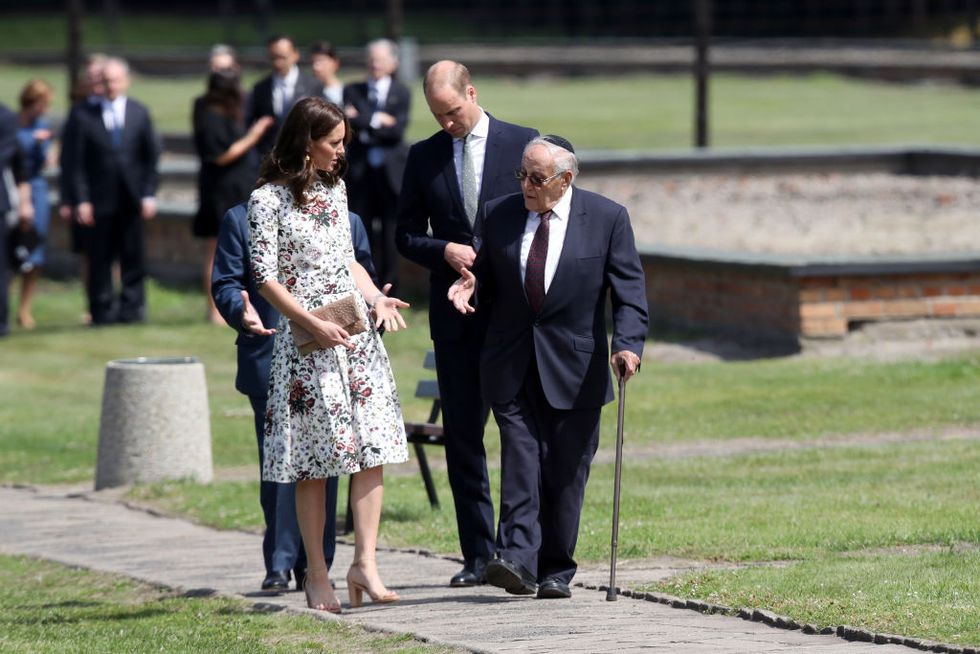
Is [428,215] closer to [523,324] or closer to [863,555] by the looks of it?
[523,324]

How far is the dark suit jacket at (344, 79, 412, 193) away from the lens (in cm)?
1558

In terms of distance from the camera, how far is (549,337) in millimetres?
7793

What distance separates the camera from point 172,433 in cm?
1140

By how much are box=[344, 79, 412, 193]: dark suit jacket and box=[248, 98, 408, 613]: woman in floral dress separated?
26.1 feet

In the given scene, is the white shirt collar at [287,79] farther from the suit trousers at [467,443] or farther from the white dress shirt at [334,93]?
the suit trousers at [467,443]

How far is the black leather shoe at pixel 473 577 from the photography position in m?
8.23

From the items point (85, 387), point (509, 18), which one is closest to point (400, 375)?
point (85, 387)

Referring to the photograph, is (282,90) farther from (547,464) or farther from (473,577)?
(547,464)

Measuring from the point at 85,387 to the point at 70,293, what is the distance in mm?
4519

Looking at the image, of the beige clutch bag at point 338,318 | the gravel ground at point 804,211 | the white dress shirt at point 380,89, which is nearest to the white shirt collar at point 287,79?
the white dress shirt at point 380,89

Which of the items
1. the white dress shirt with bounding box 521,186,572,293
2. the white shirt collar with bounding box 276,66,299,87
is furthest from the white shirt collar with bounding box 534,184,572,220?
the white shirt collar with bounding box 276,66,299,87

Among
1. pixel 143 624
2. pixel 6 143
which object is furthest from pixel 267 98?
pixel 143 624

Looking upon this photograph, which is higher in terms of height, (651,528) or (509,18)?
(509,18)

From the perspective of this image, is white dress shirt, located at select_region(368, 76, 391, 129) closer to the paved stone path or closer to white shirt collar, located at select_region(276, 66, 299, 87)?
white shirt collar, located at select_region(276, 66, 299, 87)
